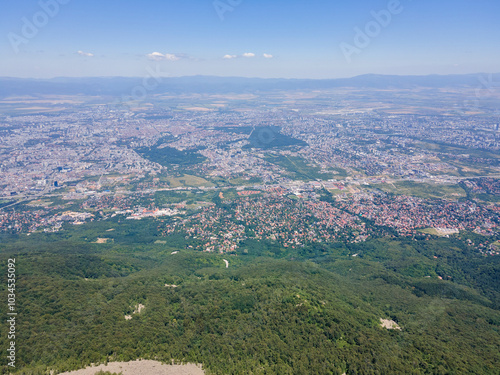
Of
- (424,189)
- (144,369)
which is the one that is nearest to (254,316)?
(144,369)

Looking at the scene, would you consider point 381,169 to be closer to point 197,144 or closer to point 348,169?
point 348,169

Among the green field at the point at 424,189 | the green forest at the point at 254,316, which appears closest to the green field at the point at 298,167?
the green field at the point at 424,189

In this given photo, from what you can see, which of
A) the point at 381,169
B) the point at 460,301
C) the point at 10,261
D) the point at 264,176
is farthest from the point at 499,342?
the point at 381,169

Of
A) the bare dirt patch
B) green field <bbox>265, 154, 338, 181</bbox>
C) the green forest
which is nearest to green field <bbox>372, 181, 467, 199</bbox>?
green field <bbox>265, 154, 338, 181</bbox>

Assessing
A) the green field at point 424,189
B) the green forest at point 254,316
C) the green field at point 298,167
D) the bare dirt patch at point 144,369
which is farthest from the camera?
the green field at point 298,167

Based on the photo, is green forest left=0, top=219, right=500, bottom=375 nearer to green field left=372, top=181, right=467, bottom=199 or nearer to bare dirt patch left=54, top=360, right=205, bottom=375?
A: bare dirt patch left=54, top=360, right=205, bottom=375

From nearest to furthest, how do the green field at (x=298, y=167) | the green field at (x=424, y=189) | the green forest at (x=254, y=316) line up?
the green forest at (x=254, y=316), the green field at (x=424, y=189), the green field at (x=298, y=167)

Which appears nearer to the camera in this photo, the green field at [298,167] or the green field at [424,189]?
the green field at [424,189]

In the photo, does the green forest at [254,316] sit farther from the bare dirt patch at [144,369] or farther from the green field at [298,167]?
the green field at [298,167]

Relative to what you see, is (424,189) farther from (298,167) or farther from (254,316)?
(254,316)
